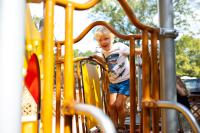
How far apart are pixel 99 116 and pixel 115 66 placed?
97.7 inches

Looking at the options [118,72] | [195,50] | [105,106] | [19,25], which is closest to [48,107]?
[19,25]

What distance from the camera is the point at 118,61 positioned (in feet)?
9.91

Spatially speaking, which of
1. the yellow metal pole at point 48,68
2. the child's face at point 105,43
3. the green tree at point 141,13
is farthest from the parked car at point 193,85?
the green tree at point 141,13

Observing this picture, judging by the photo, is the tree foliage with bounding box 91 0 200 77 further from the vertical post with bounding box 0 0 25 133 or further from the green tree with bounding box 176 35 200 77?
the vertical post with bounding box 0 0 25 133

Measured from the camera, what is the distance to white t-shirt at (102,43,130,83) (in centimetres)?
302

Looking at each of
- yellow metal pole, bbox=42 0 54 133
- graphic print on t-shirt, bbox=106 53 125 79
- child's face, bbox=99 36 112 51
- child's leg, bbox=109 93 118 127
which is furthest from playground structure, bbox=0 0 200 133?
child's face, bbox=99 36 112 51

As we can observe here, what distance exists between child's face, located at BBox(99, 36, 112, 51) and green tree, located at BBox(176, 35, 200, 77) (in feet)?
41.7

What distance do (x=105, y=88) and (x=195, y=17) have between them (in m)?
13.1

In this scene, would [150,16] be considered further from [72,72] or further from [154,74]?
[72,72]

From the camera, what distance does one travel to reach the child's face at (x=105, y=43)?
10.2 feet

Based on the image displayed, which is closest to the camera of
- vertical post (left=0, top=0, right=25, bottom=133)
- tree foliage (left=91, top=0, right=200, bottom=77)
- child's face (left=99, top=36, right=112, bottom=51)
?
vertical post (left=0, top=0, right=25, bottom=133)

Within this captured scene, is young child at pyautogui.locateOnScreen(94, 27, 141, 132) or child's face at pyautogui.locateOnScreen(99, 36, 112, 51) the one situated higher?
child's face at pyautogui.locateOnScreen(99, 36, 112, 51)

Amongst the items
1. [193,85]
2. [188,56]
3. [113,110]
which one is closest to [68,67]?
→ [113,110]

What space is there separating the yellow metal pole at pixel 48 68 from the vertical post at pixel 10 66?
0.78 ft
